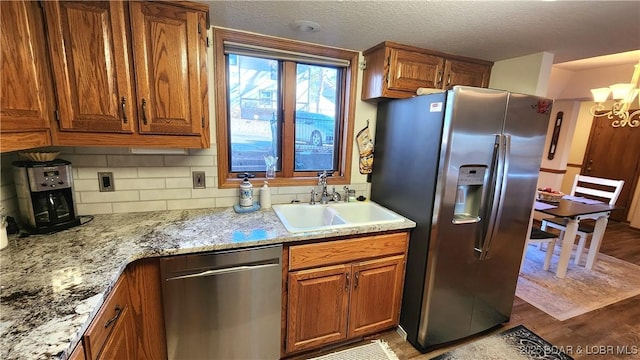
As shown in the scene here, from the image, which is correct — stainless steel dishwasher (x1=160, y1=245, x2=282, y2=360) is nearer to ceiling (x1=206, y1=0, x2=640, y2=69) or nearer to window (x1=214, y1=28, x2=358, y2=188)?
window (x1=214, y1=28, x2=358, y2=188)

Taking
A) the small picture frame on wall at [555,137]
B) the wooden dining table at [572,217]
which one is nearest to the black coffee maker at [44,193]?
the wooden dining table at [572,217]

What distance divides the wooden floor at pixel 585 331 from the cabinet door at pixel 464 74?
1979 mm

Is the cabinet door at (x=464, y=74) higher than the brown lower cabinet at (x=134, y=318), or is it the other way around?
the cabinet door at (x=464, y=74)

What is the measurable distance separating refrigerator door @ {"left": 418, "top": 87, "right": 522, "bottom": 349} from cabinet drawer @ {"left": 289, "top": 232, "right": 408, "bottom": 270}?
0.24m

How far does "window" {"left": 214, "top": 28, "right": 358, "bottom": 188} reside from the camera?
195 cm

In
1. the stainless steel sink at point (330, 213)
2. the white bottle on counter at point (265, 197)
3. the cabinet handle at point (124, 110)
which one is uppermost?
the cabinet handle at point (124, 110)

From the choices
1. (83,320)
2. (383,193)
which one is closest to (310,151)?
(383,193)

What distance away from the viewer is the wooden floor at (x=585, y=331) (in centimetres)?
189

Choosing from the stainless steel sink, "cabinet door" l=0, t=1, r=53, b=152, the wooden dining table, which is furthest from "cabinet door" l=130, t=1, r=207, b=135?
the wooden dining table

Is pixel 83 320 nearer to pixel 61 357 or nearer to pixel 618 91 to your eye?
pixel 61 357

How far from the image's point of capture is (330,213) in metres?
2.13

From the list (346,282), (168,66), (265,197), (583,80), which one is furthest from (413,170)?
(583,80)

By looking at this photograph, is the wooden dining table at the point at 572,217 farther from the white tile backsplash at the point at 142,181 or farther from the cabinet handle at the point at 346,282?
the white tile backsplash at the point at 142,181

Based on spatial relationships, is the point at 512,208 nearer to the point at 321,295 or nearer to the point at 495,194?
the point at 495,194
